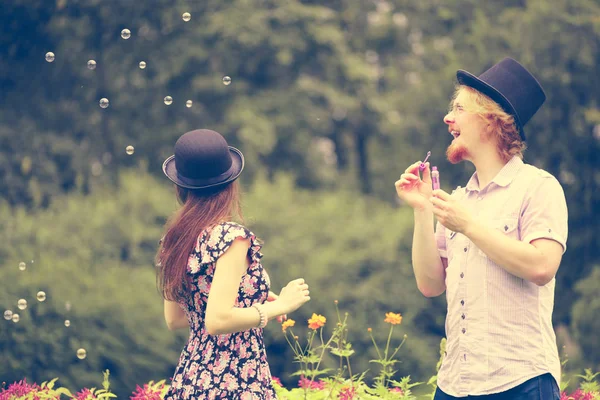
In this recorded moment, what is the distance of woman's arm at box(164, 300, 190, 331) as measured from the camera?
3.43 m

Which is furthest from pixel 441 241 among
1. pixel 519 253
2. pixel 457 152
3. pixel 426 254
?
pixel 519 253

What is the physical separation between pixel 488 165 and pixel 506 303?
1.58ft

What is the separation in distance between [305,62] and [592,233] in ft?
20.2

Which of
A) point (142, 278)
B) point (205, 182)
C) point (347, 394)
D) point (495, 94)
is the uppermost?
point (142, 278)

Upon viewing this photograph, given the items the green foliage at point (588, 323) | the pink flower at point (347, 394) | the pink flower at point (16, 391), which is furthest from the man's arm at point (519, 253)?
the green foliage at point (588, 323)

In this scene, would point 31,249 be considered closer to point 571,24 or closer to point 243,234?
point 243,234

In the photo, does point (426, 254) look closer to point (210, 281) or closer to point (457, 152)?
point (457, 152)

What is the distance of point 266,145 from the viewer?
575 inches

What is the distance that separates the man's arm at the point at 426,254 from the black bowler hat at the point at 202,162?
66 centimetres

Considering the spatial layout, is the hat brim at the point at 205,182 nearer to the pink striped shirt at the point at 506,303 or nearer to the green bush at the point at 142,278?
the pink striped shirt at the point at 506,303

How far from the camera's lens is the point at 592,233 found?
37.0ft

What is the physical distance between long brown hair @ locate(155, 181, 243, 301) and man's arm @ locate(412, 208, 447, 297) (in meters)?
0.64

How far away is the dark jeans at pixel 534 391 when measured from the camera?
9.84 feet

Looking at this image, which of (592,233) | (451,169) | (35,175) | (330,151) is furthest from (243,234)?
(330,151)
